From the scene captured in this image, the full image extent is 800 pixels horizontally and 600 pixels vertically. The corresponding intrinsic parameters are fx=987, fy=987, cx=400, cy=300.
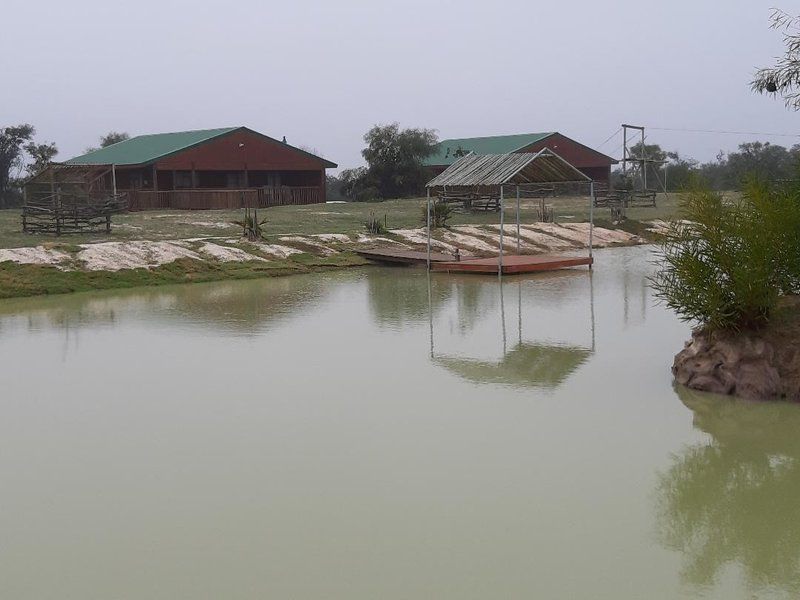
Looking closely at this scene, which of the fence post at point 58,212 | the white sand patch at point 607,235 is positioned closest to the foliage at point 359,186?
the white sand patch at point 607,235

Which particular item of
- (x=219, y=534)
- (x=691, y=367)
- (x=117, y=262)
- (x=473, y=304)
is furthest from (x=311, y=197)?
(x=219, y=534)

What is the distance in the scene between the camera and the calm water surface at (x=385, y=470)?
5.19 m

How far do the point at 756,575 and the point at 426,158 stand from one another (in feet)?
151

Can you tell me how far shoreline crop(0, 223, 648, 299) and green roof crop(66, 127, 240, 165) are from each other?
52.0ft

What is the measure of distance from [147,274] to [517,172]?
24.3 feet

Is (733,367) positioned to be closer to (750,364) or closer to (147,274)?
(750,364)

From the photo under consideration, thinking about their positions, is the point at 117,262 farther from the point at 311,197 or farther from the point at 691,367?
the point at 311,197

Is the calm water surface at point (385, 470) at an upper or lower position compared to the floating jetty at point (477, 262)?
lower

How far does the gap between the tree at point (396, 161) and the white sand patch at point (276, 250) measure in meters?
25.5

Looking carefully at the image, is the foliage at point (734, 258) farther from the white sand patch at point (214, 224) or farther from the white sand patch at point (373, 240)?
the white sand patch at point (214, 224)

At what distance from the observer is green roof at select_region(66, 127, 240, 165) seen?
39.4m

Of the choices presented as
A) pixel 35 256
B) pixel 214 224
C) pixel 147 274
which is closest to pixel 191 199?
pixel 214 224

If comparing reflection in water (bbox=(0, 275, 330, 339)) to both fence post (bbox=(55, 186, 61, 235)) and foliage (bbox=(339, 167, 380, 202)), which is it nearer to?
fence post (bbox=(55, 186, 61, 235))

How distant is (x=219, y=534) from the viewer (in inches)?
224
